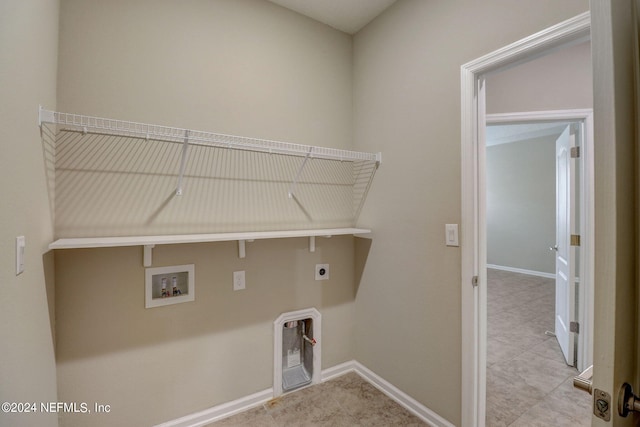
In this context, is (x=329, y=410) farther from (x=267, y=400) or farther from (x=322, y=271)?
(x=322, y=271)

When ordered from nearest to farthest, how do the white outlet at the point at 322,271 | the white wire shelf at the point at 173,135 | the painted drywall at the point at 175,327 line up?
the white wire shelf at the point at 173,135, the painted drywall at the point at 175,327, the white outlet at the point at 322,271

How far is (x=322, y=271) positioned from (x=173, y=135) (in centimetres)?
135

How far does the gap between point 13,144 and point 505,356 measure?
3.54m

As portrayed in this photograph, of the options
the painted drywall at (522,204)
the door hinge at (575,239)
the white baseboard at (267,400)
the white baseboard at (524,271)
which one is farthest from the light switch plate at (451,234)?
the white baseboard at (524,271)

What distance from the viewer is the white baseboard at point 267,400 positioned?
1.63 meters

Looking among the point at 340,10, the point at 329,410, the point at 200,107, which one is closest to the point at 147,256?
the point at 200,107

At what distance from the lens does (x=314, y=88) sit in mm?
2113

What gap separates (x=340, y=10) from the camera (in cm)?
201

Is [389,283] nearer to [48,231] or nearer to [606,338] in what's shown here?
[606,338]

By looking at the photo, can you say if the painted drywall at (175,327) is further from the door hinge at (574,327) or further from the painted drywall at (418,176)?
the door hinge at (574,327)

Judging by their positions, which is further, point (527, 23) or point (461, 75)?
point (461, 75)

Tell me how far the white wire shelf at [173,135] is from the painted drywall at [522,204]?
5.20 meters

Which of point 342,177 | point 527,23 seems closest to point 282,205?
point 342,177

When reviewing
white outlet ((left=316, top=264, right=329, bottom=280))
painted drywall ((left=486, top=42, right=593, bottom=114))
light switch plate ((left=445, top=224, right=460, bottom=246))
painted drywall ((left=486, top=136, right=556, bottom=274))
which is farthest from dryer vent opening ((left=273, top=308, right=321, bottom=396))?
painted drywall ((left=486, top=136, right=556, bottom=274))
